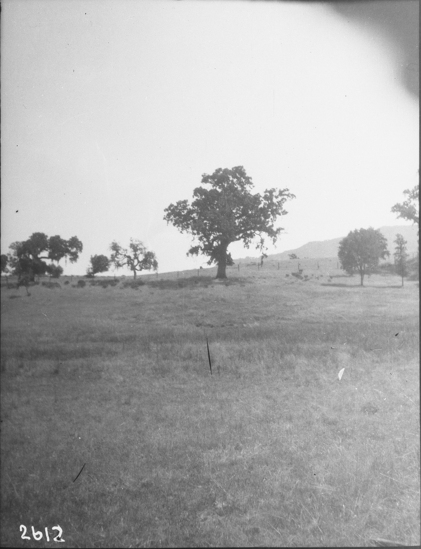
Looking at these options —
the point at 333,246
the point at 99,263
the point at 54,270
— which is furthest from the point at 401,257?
A: the point at 54,270

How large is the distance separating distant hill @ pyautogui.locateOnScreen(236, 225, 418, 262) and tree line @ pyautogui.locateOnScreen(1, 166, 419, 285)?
80 mm

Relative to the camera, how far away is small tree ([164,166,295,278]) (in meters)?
5.09

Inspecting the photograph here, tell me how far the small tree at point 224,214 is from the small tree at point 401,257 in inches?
68.4

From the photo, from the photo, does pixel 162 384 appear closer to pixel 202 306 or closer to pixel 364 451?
pixel 202 306

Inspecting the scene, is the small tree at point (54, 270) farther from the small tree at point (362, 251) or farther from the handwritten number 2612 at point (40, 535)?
the small tree at point (362, 251)

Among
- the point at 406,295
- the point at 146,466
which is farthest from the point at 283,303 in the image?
the point at 146,466

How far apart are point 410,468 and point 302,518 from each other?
1.42m

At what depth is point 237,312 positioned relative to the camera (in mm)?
5527

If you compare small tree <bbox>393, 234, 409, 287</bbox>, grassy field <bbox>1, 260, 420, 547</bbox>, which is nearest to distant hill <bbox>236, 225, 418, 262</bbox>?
small tree <bbox>393, 234, 409, 287</bbox>

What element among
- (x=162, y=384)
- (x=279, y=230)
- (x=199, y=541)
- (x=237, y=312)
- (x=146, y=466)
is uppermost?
(x=279, y=230)

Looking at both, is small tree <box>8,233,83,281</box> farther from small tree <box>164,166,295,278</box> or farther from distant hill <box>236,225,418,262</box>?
distant hill <box>236,225,418,262</box>

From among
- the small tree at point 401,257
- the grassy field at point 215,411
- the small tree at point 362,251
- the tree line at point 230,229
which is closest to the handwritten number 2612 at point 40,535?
the grassy field at point 215,411

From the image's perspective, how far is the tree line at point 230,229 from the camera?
16.7 ft

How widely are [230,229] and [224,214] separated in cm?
25
